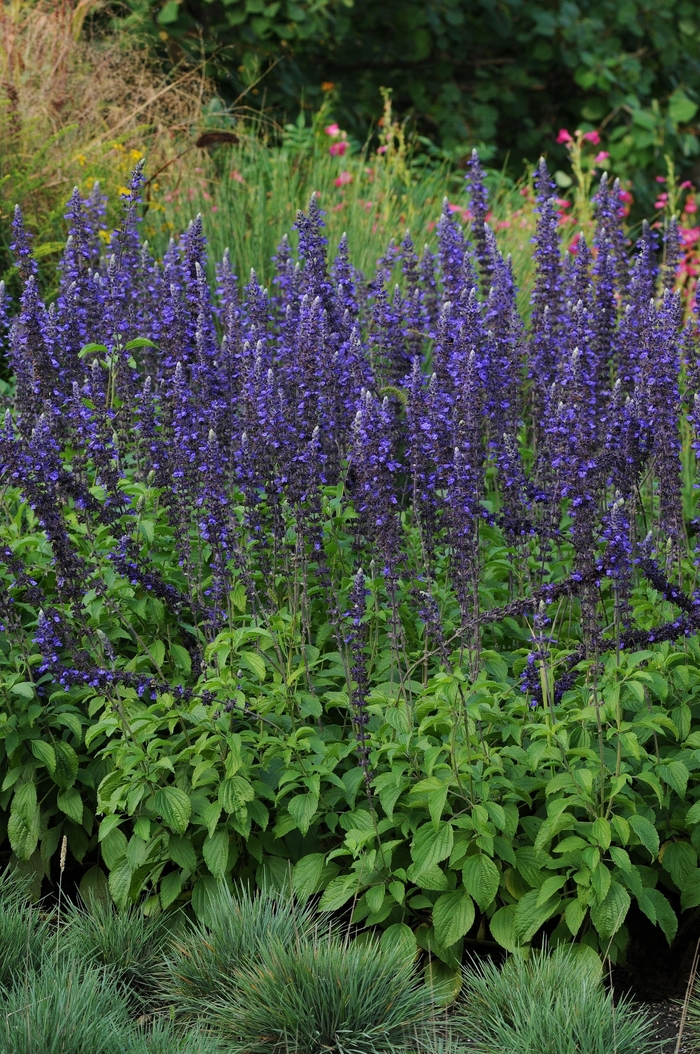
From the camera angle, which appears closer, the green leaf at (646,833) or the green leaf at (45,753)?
the green leaf at (646,833)

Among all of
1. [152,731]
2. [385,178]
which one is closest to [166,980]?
[152,731]

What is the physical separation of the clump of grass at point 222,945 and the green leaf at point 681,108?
12143 millimetres

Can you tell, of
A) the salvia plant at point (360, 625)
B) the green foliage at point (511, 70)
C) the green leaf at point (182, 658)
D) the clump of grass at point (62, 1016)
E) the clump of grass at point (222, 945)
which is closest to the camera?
the clump of grass at point (62, 1016)

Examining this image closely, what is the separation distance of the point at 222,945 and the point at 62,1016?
55 centimetres

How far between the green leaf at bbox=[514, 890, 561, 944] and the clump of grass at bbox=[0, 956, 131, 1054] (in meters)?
1.19

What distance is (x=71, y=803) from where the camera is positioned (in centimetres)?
429

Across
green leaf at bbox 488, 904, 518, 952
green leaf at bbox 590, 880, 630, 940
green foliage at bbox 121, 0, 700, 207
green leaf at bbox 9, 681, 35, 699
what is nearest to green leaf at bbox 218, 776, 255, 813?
green leaf at bbox 9, 681, 35, 699

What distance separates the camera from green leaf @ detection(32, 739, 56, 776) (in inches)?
164

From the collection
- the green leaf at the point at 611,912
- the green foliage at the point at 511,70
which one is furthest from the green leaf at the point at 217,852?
the green foliage at the point at 511,70

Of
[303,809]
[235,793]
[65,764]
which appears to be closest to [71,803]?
[65,764]

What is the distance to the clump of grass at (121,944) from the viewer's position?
3.79 metres

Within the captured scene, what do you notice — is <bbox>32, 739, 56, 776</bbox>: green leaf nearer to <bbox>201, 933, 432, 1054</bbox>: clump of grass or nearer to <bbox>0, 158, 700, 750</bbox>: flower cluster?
<bbox>0, 158, 700, 750</bbox>: flower cluster

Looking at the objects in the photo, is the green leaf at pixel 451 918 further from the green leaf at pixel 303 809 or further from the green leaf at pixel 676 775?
the green leaf at pixel 676 775

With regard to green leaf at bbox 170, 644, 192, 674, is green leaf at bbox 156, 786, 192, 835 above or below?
below
